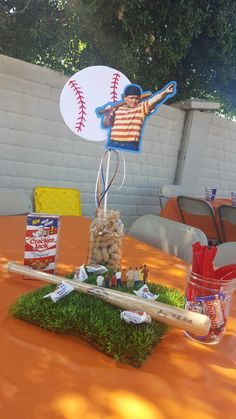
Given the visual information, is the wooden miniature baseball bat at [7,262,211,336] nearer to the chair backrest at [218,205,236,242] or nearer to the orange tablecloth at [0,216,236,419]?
the orange tablecloth at [0,216,236,419]

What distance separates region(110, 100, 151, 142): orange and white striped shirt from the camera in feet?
3.49

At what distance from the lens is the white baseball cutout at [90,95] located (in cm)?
109

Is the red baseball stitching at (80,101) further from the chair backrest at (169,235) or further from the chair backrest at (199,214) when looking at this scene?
the chair backrest at (199,214)

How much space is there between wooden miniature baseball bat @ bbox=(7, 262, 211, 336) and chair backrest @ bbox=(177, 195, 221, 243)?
2.33 meters

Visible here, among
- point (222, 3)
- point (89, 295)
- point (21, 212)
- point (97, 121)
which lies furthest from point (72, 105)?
point (222, 3)

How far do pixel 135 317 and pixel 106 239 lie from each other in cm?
37

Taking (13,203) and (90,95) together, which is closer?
(90,95)

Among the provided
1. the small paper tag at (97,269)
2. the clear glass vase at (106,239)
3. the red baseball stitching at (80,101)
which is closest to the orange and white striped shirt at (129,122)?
the red baseball stitching at (80,101)

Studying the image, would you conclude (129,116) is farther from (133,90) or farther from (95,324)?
(95,324)

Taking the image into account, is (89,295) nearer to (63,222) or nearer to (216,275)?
(216,275)

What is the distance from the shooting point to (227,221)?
9.70 ft

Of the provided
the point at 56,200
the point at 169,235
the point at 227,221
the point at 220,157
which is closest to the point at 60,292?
the point at 169,235

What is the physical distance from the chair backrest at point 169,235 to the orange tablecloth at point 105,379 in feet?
2.24

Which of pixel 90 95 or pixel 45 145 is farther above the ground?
pixel 90 95
